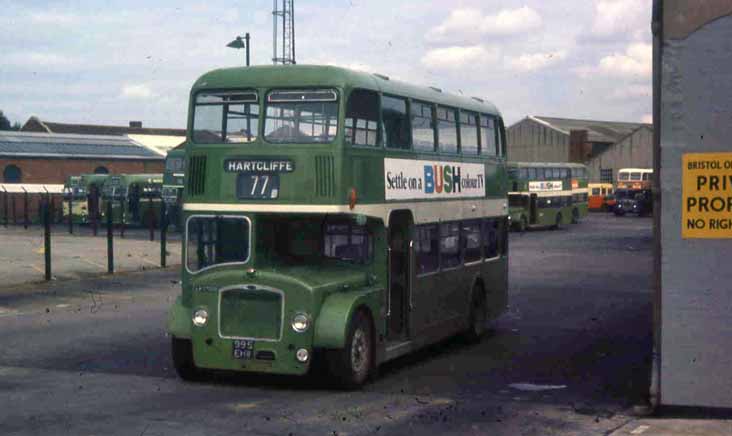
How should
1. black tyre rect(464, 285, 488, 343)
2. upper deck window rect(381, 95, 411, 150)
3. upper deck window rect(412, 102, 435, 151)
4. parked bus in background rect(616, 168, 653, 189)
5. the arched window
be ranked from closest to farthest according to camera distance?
upper deck window rect(381, 95, 411, 150), upper deck window rect(412, 102, 435, 151), black tyre rect(464, 285, 488, 343), the arched window, parked bus in background rect(616, 168, 653, 189)

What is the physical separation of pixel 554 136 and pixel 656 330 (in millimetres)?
90473

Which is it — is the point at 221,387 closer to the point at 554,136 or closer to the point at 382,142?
the point at 382,142

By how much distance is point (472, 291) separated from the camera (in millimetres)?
18078

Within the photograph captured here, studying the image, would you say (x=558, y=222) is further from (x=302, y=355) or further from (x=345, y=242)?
(x=302, y=355)

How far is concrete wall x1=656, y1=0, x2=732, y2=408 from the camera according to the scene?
11148 mm

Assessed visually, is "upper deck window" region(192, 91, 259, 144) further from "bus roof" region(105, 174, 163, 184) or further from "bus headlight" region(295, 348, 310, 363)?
"bus roof" region(105, 174, 163, 184)

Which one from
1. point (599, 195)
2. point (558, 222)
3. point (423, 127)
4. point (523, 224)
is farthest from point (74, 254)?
point (599, 195)

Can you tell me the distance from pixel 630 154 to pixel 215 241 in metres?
82.4

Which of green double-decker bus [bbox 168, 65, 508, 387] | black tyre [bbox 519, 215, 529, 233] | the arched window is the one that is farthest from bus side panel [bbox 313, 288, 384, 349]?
the arched window

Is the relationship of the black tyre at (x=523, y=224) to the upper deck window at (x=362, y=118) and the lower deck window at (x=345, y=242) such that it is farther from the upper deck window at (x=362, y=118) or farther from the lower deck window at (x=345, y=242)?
the lower deck window at (x=345, y=242)

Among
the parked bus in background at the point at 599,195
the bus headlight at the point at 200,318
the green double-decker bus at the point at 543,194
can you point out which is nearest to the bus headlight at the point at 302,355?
the bus headlight at the point at 200,318

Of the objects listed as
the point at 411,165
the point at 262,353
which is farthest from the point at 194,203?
the point at 411,165

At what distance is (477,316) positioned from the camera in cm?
1831

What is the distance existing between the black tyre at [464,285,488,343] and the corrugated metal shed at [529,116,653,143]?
7998 cm
